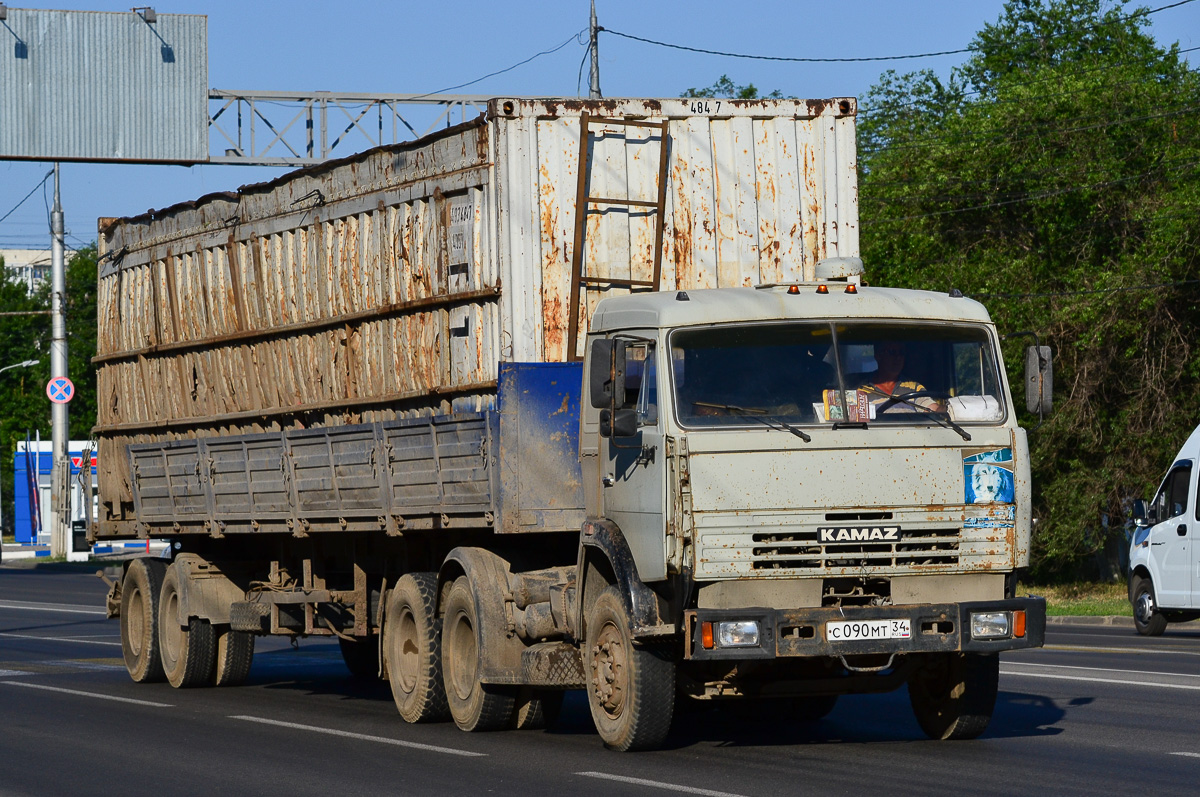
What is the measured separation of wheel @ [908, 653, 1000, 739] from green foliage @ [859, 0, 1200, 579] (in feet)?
59.7

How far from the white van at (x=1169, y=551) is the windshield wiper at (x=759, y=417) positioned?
12.8 metres

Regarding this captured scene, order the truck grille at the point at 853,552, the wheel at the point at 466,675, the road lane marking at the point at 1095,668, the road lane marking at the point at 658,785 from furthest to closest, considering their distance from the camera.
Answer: the road lane marking at the point at 1095,668 < the wheel at the point at 466,675 < the truck grille at the point at 853,552 < the road lane marking at the point at 658,785

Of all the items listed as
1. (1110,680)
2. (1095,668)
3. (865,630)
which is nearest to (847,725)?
(865,630)

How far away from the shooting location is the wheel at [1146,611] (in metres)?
22.5

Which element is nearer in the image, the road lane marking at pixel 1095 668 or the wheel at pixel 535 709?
the wheel at pixel 535 709

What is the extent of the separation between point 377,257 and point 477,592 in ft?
10.4

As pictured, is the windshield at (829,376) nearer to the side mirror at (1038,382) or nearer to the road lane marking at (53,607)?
the side mirror at (1038,382)

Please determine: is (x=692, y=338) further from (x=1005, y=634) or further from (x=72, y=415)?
(x=72, y=415)

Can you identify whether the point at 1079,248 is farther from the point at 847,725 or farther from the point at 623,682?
the point at 623,682

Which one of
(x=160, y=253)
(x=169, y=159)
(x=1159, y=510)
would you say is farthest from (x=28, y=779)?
(x=169, y=159)

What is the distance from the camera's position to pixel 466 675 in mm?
12531

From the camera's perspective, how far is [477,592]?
1209cm

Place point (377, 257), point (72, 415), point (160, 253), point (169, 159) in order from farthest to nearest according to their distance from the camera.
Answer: point (72, 415), point (169, 159), point (160, 253), point (377, 257)

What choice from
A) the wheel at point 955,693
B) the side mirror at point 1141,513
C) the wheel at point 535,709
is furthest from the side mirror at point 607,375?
the side mirror at point 1141,513
